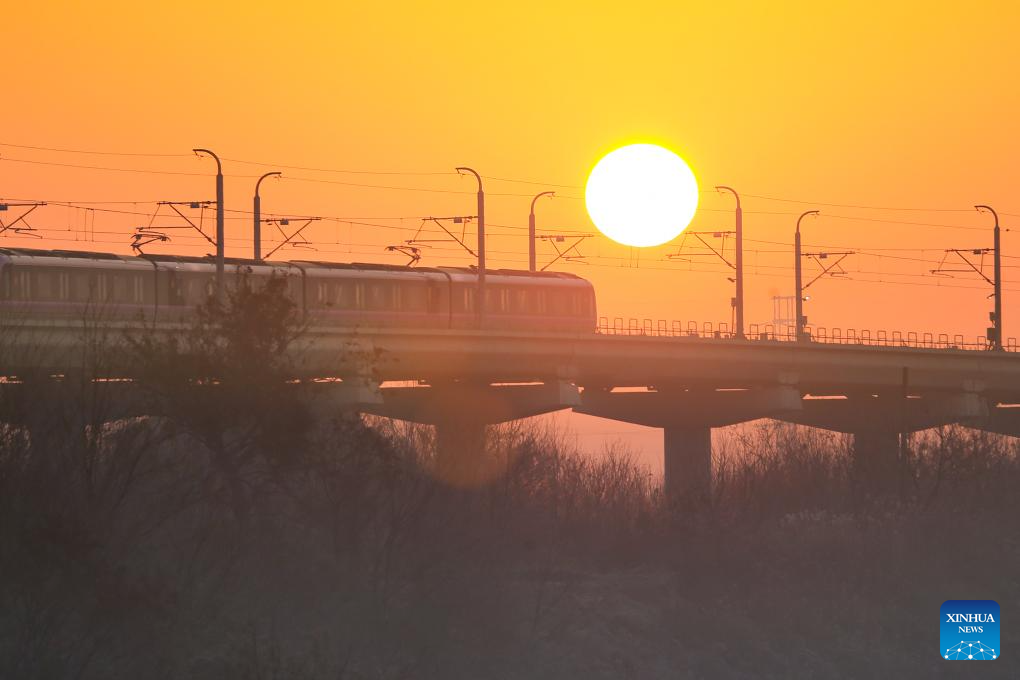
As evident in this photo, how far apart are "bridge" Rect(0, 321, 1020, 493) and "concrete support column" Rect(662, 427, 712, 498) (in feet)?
0.35

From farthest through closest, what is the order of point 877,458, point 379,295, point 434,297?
1. point 877,458
2. point 434,297
3. point 379,295

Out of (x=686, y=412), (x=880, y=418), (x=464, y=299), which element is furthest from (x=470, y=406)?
(x=880, y=418)

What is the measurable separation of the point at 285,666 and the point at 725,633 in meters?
19.7

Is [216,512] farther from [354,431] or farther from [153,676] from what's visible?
[153,676]

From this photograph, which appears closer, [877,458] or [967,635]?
[967,635]

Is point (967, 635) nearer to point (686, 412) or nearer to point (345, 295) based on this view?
point (345, 295)

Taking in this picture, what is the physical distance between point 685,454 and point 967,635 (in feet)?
155

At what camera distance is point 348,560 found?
5275cm

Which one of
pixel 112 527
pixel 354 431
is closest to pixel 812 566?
pixel 354 431

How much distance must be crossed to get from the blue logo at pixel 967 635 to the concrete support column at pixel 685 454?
40.8 metres

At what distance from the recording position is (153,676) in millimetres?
39906

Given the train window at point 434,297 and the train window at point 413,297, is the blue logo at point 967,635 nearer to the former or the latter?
the train window at point 434,297

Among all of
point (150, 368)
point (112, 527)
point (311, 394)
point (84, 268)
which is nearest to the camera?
point (112, 527)

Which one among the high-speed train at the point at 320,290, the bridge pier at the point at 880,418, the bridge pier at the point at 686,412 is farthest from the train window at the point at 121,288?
the bridge pier at the point at 880,418
